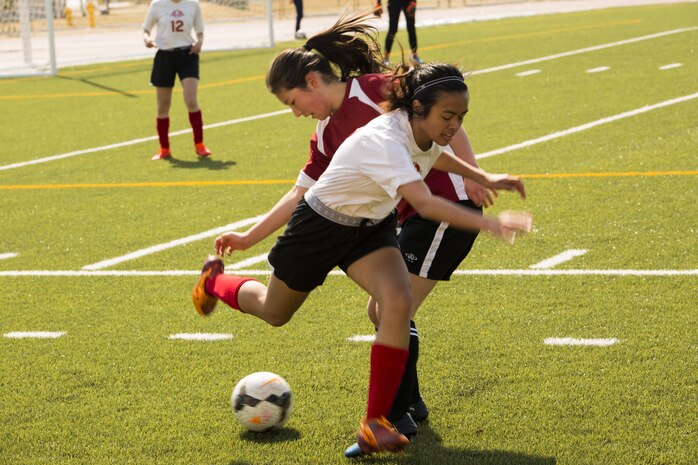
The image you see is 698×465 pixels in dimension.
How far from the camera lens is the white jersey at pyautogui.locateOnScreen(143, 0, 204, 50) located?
511 inches

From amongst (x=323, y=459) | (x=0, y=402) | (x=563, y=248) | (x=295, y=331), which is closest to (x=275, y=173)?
(x=563, y=248)

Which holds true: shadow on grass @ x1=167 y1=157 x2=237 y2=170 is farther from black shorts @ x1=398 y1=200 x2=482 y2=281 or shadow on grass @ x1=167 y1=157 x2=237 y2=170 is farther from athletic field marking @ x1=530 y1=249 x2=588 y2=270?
black shorts @ x1=398 y1=200 x2=482 y2=281

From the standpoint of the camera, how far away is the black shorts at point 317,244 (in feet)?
15.1

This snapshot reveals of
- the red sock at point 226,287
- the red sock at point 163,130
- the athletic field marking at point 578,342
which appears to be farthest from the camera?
the red sock at point 163,130

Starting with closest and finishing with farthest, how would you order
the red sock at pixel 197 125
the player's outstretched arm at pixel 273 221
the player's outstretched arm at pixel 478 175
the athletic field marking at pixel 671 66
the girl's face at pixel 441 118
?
the girl's face at pixel 441 118, the player's outstretched arm at pixel 478 175, the player's outstretched arm at pixel 273 221, the red sock at pixel 197 125, the athletic field marking at pixel 671 66

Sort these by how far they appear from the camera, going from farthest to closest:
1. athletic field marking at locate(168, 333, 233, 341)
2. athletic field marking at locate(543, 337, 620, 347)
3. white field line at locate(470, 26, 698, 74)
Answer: white field line at locate(470, 26, 698, 74) < athletic field marking at locate(168, 333, 233, 341) < athletic field marking at locate(543, 337, 620, 347)

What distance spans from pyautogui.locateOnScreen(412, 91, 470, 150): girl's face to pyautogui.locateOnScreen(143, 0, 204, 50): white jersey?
891 centimetres

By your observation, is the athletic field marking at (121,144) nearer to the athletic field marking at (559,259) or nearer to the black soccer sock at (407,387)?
the athletic field marking at (559,259)

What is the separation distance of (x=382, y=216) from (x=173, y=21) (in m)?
8.94

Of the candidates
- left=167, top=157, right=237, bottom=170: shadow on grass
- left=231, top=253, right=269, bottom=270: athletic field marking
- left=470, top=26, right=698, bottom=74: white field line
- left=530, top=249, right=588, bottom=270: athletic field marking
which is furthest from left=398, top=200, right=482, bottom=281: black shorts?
left=470, top=26, right=698, bottom=74: white field line

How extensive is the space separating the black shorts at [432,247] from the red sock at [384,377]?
0.61 metres

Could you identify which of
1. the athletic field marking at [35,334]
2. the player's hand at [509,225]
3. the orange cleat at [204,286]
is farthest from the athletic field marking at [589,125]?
→ the player's hand at [509,225]

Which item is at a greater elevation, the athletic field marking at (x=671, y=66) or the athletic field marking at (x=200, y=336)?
the athletic field marking at (x=671, y=66)

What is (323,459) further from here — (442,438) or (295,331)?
(295,331)
